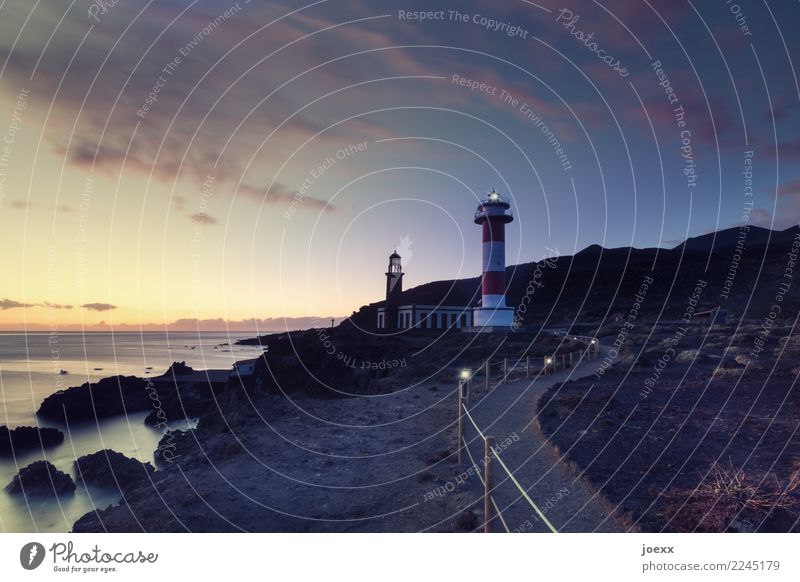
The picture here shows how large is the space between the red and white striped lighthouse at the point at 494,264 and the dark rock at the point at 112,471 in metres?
31.1

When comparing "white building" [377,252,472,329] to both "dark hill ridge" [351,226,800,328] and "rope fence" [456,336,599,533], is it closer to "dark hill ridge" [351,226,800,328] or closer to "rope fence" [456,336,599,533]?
"dark hill ridge" [351,226,800,328]

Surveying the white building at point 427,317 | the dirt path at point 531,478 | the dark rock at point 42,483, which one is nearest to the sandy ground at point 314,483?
the dirt path at point 531,478

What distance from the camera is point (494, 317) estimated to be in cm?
4456

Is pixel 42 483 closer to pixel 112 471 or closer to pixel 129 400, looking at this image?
pixel 112 471

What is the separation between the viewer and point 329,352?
4678 cm

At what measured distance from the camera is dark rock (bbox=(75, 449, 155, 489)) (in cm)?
2235

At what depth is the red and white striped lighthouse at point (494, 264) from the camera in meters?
44.8

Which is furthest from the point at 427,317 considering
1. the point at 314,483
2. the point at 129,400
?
the point at 314,483

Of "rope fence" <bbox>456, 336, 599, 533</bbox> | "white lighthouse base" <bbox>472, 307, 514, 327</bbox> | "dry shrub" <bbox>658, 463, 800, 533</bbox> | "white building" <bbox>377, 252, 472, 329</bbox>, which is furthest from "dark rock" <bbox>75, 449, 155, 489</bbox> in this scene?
"white building" <bbox>377, 252, 472, 329</bbox>

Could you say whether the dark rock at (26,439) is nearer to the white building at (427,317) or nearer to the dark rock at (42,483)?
the dark rock at (42,483)

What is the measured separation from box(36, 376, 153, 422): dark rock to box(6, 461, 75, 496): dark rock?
16.6 meters
